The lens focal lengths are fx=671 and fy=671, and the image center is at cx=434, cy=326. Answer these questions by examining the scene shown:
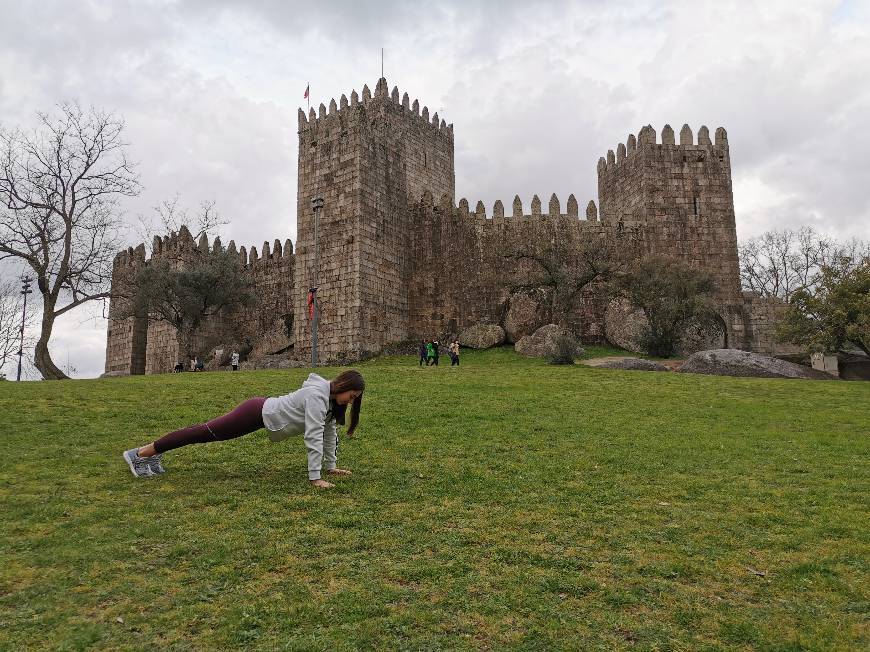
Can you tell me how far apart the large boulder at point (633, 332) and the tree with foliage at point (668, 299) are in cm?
56

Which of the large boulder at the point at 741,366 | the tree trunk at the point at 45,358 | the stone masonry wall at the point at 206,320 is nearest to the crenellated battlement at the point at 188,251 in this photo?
the stone masonry wall at the point at 206,320

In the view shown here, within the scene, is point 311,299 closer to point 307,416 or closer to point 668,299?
point 668,299

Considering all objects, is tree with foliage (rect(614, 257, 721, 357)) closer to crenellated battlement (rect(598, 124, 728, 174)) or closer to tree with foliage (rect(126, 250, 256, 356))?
crenellated battlement (rect(598, 124, 728, 174))

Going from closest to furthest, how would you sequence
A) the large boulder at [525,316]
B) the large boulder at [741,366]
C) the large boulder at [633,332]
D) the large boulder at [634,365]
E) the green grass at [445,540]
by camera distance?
the green grass at [445,540]
the large boulder at [741,366]
the large boulder at [634,365]
the large boulder at [633,332]
the large boulder at [525,316]

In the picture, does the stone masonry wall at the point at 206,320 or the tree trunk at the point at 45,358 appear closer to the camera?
the tree trunk at the point at 45,358

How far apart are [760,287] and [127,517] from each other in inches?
2167

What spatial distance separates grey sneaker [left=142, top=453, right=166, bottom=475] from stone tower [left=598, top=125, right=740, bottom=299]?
100 ft

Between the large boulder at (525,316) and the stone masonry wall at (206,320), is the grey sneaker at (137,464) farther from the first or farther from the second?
the stone masonry wall at (206,320)

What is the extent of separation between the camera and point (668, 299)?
29.5 m

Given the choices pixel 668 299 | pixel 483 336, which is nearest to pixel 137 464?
pixel 668 299

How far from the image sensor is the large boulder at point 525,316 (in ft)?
109

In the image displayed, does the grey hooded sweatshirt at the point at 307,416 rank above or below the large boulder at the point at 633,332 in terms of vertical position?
below

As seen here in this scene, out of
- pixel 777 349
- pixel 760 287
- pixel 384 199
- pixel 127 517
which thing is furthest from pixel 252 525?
pixel 760 287

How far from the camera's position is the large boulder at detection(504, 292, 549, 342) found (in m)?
33.3
